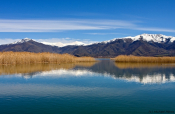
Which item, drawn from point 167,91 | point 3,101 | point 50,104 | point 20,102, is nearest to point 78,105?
point 50,104

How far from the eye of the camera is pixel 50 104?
12.0 metres

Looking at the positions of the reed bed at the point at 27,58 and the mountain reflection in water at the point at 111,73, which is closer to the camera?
the mountain reflection in water at the point at 111,73

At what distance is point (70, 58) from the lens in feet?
201

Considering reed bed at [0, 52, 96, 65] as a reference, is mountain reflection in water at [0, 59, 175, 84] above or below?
below

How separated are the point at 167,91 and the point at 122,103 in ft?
20.1

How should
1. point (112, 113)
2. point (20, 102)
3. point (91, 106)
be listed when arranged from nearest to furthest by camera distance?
point (112, 113) → point (91, 106) → point (20, 102)

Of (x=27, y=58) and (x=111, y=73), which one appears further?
(x=27, y=58)

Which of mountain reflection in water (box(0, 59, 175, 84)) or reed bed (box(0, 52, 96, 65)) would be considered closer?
mountain reflection in water (box(0, 59, 175, 84))

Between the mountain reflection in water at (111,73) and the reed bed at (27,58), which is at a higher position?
the reed bed at (27,58)

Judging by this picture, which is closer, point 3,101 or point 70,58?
point 3,101

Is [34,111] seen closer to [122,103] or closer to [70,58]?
[122,103]

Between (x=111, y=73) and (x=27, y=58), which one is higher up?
(x=27, y=58)

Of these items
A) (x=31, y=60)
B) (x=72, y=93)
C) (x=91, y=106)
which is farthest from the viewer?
(x=31, y=60)

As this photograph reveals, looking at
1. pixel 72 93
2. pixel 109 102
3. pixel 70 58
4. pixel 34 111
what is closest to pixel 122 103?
pixel 109 102
